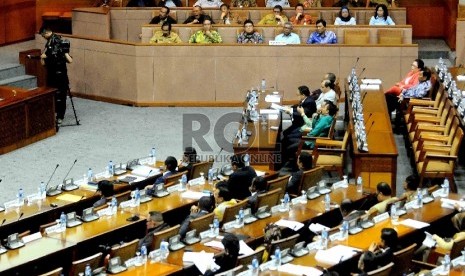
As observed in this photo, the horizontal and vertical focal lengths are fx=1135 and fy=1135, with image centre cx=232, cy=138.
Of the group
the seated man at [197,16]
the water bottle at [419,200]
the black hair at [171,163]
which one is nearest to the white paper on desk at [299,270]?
the water bottle at [419,200]

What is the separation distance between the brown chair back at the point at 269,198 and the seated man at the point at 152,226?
112 cm

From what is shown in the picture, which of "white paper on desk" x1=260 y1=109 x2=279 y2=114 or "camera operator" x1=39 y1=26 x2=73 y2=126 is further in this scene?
"camera operator" x1=39 y1=26 x2=73 y2=126

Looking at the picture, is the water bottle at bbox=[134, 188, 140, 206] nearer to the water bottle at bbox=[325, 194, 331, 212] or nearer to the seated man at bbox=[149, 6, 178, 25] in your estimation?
the water bottle at bbox=[325, 194, 331, 212]

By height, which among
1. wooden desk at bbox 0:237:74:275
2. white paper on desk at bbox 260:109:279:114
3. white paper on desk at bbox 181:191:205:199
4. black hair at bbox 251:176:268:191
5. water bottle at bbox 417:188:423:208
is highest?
white paper on desk at bbox 260:109:279:114

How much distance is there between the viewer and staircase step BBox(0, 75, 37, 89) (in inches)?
776

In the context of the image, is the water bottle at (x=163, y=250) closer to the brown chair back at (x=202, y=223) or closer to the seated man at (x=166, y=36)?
the brown chair back at (x=202, y=223)

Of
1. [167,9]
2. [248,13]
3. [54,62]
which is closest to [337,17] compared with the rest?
[248,13]

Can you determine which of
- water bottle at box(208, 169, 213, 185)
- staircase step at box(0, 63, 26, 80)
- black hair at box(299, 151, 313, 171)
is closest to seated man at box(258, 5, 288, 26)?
staircase step at box(0, 63, 26, 80)

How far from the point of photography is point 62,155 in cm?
1706

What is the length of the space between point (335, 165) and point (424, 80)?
136 inches

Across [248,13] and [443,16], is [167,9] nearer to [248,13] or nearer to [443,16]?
[248,13]

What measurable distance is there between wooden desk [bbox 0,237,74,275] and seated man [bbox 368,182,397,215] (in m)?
3.42

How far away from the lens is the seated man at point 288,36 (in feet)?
64.8

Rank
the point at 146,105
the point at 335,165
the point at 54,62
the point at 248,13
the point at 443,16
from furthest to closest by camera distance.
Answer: the point at 443,16
the point at 248,13
the point at 146,105
the point at 54,62
the point at 335,165
